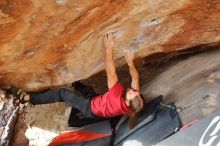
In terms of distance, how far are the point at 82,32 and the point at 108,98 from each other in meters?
0.70

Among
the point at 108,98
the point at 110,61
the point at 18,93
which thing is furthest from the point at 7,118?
the point at 110,61

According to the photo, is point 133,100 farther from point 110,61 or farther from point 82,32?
point 82,32

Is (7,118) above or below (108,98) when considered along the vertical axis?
below

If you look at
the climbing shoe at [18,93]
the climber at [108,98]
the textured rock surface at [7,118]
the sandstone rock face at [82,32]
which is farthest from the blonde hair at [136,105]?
the textured rock surface at [7,118]

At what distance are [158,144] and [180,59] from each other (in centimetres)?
105

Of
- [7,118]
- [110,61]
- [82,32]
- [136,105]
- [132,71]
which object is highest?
[82,32]

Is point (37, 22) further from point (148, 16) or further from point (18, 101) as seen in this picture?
point (18, 101)

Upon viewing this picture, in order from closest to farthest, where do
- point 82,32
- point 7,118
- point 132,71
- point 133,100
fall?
point 82,32, point 133,100, point 132,71, point 7,118

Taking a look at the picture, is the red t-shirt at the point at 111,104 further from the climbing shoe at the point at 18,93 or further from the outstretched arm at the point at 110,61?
the climbing shoe at the point at 18,93

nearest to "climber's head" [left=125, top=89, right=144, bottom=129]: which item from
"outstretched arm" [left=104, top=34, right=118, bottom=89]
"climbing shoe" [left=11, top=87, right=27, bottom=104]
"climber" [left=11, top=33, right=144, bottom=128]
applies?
"climber" [left=11, top=33, right=144, bottom=128]

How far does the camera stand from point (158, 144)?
3.64 meters

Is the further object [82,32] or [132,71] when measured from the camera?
[132,71]

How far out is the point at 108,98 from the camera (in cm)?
379

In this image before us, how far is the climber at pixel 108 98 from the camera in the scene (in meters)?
3.74
